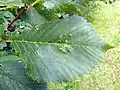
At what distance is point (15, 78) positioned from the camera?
2.48 ft

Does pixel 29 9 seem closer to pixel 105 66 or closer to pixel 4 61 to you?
pixel 4 61

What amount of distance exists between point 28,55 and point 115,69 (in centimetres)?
392

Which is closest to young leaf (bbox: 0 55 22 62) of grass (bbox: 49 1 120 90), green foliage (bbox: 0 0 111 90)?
green foliage (bbox: 0 0 111 90)

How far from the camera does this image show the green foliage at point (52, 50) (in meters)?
0.64

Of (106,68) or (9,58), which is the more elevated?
(9,58)

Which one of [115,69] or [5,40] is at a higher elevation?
[5,40]

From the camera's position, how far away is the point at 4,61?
2.58 ft

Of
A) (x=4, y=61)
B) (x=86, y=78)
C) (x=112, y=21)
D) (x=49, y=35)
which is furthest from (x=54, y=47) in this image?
(x=112, y=21)

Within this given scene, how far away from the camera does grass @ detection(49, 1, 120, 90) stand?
160 inches

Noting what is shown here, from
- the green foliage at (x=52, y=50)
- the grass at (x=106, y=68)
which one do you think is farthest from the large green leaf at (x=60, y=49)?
the grass at (x=106, y=68)

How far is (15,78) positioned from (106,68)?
3.85m

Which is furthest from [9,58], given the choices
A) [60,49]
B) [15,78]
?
[60,49]

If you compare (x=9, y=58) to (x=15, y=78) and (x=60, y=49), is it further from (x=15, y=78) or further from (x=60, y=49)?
(x=60, y=49)

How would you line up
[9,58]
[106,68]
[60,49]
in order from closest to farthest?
[60,49]
[9,58]
[106,68]
